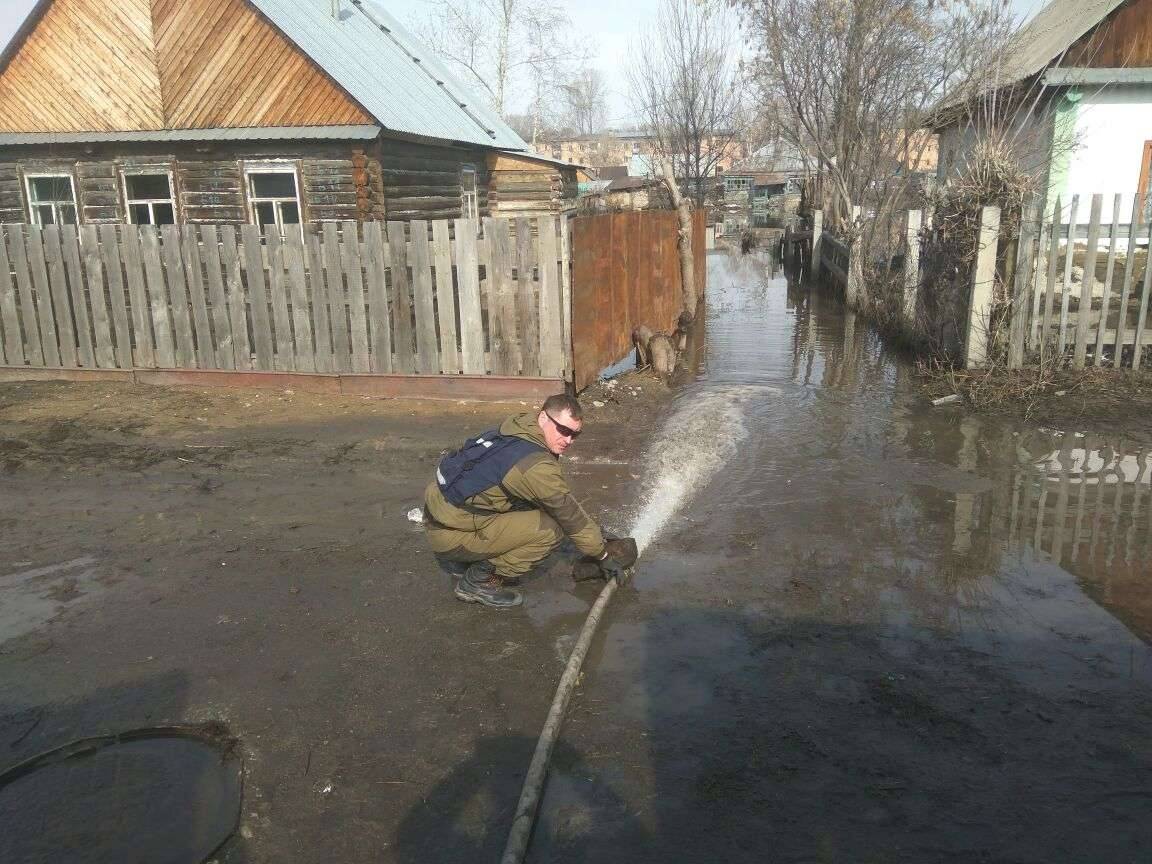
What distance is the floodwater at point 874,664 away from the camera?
9.04 feet

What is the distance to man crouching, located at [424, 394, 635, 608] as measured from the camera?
13.6 ft

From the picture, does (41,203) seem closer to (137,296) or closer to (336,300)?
(137,296)

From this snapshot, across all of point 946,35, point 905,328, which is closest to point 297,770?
point 905,328

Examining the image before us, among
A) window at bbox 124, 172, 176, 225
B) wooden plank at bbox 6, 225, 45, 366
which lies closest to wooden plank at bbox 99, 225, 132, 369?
wooden plank at bbox 6, 225, 45, 366

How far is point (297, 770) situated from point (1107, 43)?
67.7 feet

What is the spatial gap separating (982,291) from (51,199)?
1601 centimetres

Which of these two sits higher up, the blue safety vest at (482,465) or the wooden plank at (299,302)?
the wooden plank at (299,302)

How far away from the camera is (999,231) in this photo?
27.2ft

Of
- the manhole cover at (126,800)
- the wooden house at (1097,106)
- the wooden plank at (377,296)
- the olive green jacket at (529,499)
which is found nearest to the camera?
the manhole cover at (126,800)

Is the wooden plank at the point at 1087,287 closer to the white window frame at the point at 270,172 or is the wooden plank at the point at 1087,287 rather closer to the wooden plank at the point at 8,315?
the wooden plank at the point at 8,315

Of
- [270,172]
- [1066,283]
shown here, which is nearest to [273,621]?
[1066,283]

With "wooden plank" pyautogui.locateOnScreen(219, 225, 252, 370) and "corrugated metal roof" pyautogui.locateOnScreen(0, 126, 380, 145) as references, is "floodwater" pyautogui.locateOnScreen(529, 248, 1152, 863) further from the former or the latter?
"corrugated metal roof" pyautogui.locateOnScreen(0, 126, 380, 145)

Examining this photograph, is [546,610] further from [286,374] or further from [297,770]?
[286,374]

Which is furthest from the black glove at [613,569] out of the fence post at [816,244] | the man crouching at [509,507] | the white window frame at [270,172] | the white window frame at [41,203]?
the fence post at [816,244]
